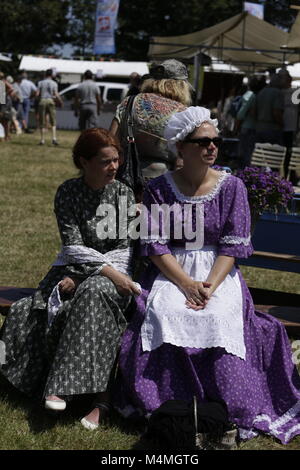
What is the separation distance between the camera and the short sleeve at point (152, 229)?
379 centimetres

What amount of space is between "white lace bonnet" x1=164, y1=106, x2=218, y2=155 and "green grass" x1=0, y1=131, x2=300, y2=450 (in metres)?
1.41

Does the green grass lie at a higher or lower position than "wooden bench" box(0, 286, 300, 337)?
lower

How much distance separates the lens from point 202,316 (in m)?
3.56

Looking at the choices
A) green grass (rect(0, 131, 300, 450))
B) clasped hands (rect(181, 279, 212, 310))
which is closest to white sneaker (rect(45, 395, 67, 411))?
green grass (rect(0, 131, 300, 450))

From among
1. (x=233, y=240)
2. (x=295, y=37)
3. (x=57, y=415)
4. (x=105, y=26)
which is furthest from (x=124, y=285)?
(x=105, y=26)

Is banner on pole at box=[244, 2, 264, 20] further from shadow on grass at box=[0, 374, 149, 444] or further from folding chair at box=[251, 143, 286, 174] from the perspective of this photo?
shadow on grass at box=[0, 374, 149, 444]

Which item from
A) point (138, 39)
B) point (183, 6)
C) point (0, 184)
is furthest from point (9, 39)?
point (0, 184)

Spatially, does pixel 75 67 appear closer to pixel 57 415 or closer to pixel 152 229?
pixel 152 229

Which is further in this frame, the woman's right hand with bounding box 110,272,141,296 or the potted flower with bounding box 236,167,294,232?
the potted flower with bounding box 236,167,294,232

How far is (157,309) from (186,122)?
0.92 metres

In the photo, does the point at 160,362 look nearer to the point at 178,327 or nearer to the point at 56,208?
the point at 178,327

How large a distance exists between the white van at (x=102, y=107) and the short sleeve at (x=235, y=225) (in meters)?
21.6

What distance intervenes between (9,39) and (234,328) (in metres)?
52.6

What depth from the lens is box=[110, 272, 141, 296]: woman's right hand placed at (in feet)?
12.2
